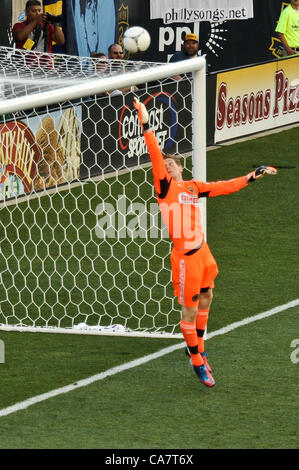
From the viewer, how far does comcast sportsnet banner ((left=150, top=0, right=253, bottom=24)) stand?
73.0ft

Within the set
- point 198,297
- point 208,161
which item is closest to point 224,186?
point 198,297

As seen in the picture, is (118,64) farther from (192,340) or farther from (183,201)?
(192,340)

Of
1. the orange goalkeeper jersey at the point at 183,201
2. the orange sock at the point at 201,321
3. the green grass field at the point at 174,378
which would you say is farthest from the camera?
the orange sock at the point at 201,321

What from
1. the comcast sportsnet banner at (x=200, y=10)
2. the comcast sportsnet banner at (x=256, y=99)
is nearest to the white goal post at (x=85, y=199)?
the comcast sportsnet banner at (x=256, y=99)

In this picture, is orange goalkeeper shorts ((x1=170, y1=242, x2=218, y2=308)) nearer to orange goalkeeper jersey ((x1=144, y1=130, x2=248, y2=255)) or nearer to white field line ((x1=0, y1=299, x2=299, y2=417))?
orange goalkeeper jersey ((x1=144, y1=130, x2=248, y2=255))

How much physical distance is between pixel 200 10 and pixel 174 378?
1496 centimetres

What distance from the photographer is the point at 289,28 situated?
20.5 meters

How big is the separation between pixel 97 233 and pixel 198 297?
452 cm

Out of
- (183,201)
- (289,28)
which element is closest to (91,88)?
(183,201)

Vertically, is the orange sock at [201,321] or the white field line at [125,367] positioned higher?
the orange sock at [201,321]

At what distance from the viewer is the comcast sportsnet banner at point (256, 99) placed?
1798 cm

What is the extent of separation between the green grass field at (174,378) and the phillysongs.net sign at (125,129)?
8.81ft

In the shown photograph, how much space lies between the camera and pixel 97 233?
42.6ft

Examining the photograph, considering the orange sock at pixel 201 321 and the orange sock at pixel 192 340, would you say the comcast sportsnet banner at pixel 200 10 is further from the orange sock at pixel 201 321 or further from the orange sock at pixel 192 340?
the orange sock at pixel 192 340
